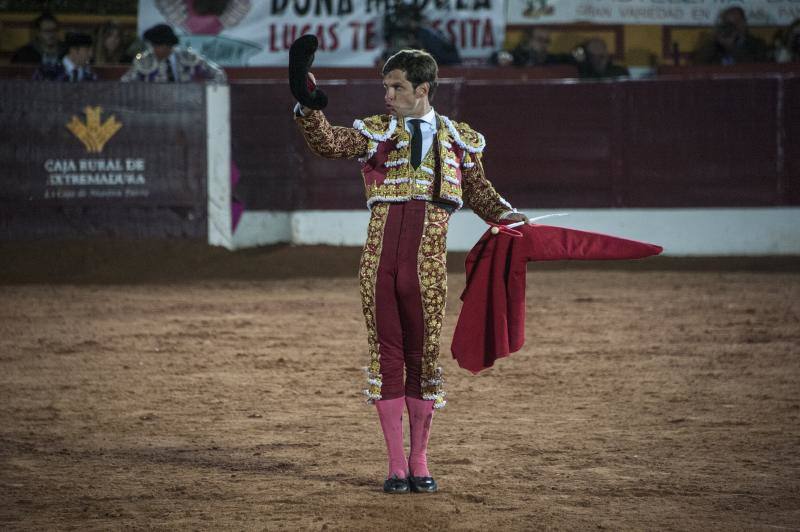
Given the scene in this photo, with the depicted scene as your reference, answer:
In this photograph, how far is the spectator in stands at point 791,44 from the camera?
12.7 meters

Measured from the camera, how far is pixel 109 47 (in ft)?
40.4

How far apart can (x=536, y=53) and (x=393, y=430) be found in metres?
9.12

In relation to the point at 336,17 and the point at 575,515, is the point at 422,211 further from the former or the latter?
the point at 336,17

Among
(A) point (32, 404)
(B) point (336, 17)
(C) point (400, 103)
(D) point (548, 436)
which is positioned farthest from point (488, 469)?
(B) point (336, 17)

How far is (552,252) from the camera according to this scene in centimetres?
426

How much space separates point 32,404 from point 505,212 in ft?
8.70

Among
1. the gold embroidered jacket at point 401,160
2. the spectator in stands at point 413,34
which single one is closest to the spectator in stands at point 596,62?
the spectator in stands at point 413,34

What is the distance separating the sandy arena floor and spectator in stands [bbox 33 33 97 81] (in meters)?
2.79

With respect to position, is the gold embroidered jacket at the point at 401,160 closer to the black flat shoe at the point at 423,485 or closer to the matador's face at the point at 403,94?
the matador's face at the point at 403,94

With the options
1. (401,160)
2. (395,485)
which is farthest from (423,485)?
(401,160)

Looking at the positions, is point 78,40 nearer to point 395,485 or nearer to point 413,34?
point 413,34

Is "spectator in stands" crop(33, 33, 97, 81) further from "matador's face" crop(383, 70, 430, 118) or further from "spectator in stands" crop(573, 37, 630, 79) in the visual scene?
"matador's face" crop(383, 70, 430, 118)

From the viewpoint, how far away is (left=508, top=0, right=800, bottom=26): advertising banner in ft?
41.5

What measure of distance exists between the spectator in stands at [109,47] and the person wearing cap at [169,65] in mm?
634
